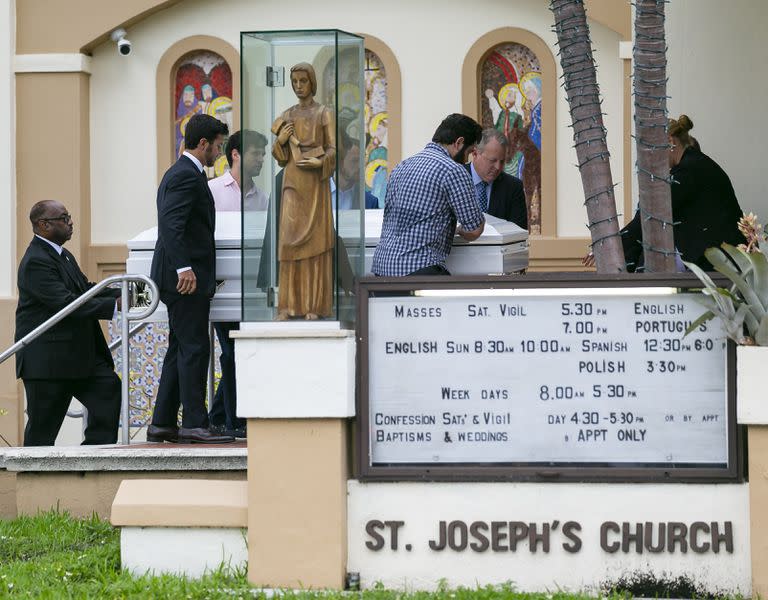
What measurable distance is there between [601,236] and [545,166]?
6157 mm

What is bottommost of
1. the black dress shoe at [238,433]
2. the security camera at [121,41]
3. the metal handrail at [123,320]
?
the black dress shoe at [238,433]

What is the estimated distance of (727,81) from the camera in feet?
32.6

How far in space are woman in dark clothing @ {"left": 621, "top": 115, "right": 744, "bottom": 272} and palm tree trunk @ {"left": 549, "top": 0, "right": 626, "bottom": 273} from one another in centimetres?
101

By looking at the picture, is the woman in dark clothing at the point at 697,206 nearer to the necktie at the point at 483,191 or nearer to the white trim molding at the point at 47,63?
the necktie at the point at 483,191

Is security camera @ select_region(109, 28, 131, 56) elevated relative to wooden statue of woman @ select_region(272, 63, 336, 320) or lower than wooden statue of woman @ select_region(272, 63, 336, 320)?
elevated

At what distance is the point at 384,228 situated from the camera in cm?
735

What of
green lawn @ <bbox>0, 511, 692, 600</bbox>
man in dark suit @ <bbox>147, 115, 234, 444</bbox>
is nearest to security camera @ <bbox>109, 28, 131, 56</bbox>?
man in dark suit @ <bbox>147, 115, 234, 444</bbox>

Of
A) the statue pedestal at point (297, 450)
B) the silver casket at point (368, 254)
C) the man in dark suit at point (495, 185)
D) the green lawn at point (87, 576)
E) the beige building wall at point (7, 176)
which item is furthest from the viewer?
the beige building wall at point (7, 176)

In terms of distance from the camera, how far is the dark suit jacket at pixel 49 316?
8430 millimetres

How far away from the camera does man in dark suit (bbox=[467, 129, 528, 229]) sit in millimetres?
9672

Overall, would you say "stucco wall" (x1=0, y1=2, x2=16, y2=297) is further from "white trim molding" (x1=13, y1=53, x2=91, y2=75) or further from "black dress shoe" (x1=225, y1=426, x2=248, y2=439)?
"black dress shoe" (x1=225, y1=426, x2=248, y2=439)

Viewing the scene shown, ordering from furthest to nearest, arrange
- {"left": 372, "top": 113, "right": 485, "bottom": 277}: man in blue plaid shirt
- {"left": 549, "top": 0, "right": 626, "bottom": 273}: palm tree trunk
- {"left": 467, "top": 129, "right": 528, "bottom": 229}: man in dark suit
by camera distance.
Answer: {"left": 467, "top": 129, "right": 528, "bottom": 229}: man in dark suit → {"left": 549, "top": 0, "right": 626, "bottom": 273}: palm tree trunk → {"left": 372, "top": 113, "right": 485, "bottom": 277}: man in blue plaid shirt

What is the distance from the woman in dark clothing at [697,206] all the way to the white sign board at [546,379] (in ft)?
8.10

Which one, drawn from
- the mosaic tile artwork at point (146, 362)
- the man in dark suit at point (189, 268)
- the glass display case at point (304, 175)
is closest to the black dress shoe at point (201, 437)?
the man in dark suit at point (189, 268)
